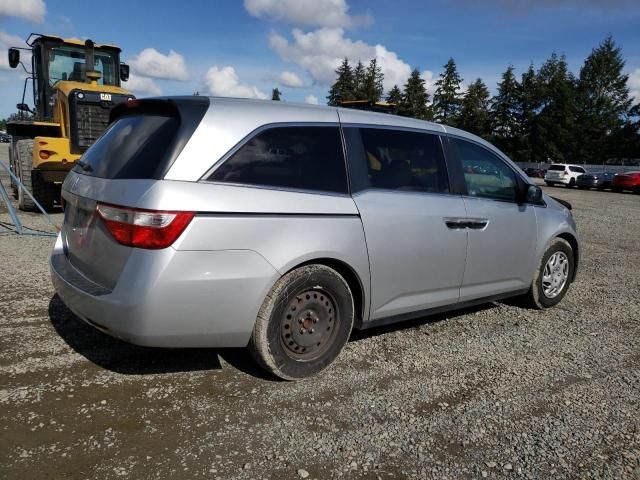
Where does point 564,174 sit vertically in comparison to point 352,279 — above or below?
Result: above

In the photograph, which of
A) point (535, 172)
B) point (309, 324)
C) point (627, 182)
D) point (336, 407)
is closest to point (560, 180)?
point (627, 182)

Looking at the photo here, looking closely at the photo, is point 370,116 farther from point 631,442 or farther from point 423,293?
point 631,442

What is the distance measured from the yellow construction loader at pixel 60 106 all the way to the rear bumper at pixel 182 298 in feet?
23.7

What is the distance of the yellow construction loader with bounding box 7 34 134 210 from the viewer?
30.8ft

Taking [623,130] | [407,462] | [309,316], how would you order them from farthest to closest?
[623,130]
[309,316]
[407,462]

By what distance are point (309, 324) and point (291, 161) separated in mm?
1089

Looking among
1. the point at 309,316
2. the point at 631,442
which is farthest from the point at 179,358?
the point at 631,442

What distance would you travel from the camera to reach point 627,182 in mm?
29281

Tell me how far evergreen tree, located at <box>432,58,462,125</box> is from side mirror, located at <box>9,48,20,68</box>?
6526 centimetres

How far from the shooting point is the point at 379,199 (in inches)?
145

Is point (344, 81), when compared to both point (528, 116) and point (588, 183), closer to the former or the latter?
point (528, 116)

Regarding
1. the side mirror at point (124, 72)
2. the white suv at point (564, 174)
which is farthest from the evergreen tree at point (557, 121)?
the side mirror at point (124, 72)

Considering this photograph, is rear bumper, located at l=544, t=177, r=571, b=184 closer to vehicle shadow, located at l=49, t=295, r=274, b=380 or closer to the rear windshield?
vehicle shadow, located at l=49, t=295, r=274, b=380

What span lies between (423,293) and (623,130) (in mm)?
67234
